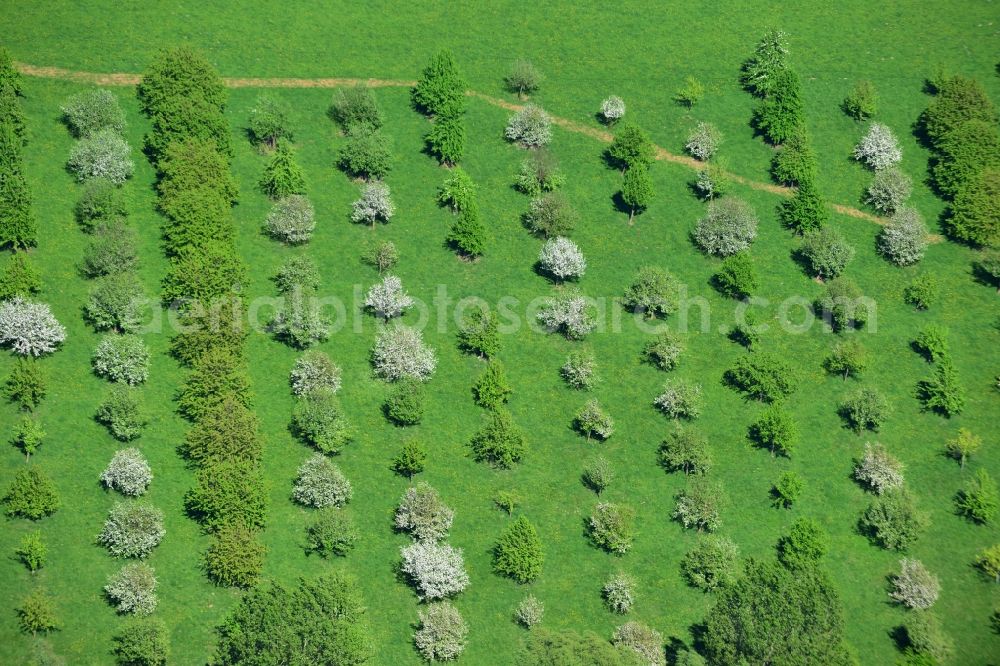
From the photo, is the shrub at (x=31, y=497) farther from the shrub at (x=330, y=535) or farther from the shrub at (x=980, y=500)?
the shrub at (x=980, y=500)

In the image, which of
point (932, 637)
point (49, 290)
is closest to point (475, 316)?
point (49, 290)

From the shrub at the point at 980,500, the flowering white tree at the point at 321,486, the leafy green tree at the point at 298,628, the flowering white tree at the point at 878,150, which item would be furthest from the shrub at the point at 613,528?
the flowering white tree at the point at 878,150

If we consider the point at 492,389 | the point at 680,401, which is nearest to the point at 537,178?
the point at 492,389

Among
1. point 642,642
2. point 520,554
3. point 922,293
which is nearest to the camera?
point 642,642

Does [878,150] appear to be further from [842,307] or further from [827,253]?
[842,307]

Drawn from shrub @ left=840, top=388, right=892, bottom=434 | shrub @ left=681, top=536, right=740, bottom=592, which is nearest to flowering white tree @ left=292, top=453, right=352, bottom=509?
shrub @ left=681, top=536, right=740, bottom=592

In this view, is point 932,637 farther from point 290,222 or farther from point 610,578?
point 290,222
